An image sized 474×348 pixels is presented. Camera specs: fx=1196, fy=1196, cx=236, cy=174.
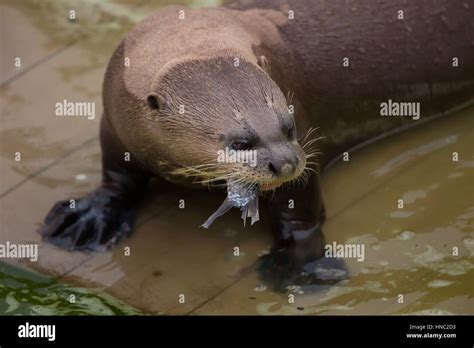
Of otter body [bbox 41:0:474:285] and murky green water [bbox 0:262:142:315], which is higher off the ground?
otter body [bbox 41:0:474:285]

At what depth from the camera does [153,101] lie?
18.6ft

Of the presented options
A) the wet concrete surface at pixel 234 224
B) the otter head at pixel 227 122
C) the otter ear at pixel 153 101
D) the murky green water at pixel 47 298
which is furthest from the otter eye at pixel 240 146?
the murky green water at pixel 47 298

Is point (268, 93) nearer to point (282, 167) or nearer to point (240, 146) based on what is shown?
point (240, 146)

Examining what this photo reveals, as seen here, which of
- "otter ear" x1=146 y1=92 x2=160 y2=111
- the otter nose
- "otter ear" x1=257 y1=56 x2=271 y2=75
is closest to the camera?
the otter nose

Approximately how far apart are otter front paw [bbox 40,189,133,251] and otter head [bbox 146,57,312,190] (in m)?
0.77

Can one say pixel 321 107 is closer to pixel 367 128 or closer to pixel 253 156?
pixel 367 128

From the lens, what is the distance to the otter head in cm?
531

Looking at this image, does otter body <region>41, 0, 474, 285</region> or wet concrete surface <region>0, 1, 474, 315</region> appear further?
wet concrete surface <region>0, 1, 474, 315</region>

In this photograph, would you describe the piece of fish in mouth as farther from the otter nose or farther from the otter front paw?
the otter front paw

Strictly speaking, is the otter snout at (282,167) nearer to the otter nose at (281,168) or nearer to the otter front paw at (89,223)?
the otter nose at (281,168)

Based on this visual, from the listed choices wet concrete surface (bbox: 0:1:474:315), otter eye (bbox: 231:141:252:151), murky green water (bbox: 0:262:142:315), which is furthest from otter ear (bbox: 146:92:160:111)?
murky green water (bbox: 0:262:142:315)

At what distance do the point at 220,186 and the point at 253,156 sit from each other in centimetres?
74

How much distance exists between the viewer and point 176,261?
20.0ft

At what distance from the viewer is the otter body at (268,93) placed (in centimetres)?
546
